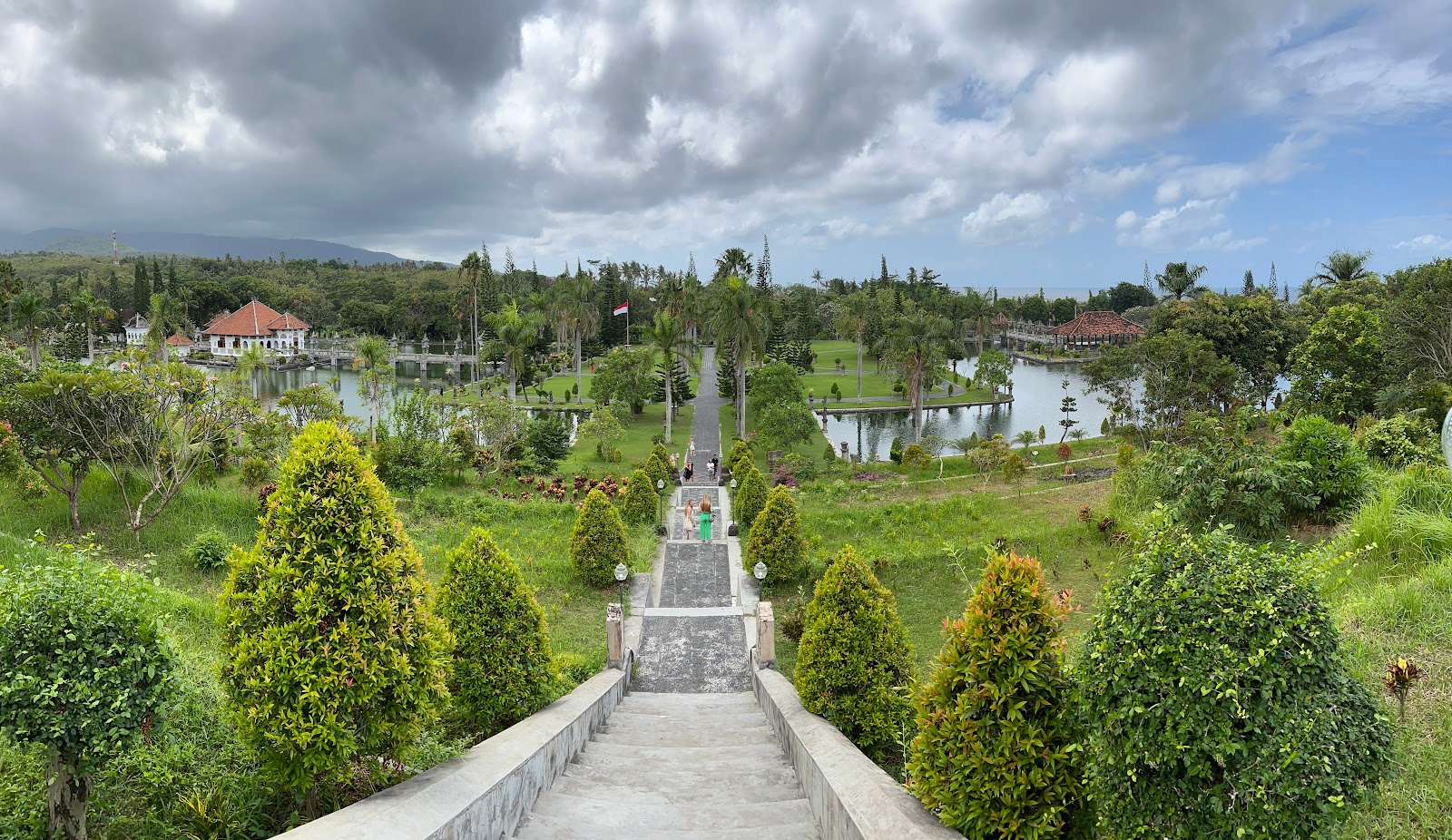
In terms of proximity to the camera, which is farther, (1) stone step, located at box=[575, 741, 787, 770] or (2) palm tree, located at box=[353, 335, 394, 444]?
(2) palm tree, located at box=[353, 335, 394, 444]

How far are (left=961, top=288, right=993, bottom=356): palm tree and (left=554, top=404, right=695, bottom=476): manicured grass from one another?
123 feet

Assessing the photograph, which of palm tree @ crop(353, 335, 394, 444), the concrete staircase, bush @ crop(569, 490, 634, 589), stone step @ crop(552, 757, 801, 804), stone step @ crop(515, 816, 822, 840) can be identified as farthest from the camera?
palm tree @ crop(353, 335, 394, 444)

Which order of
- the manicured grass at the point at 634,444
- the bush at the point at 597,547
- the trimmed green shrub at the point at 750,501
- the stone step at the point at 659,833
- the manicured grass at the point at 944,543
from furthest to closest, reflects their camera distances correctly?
the manicured grass at the point at 634,444
the trimmed green shrub at the point at 750,501
the bush at the point at 597,547
the manicured grass at the point at 944,543
the stone step at the point at 659,833

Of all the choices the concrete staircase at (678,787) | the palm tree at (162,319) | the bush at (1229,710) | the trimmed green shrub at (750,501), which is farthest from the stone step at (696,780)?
the palm tree at (162,319)

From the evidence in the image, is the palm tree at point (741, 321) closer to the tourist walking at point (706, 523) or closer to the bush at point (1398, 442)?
the tourist walking at point (706, 523)

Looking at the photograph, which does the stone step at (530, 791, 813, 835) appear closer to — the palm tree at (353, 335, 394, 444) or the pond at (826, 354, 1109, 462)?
the palm tree at (353, 335, 394, 444)

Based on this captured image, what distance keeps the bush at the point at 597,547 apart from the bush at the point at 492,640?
6706mm

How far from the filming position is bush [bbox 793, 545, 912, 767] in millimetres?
6680

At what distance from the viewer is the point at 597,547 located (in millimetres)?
13617

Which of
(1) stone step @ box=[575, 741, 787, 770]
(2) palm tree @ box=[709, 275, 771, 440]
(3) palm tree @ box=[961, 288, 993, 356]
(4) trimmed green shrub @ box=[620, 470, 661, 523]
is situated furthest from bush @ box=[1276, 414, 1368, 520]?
(3) palm tree @ box=[961, 288, 993, 356]

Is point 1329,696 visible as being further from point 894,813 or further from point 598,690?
point 598,690

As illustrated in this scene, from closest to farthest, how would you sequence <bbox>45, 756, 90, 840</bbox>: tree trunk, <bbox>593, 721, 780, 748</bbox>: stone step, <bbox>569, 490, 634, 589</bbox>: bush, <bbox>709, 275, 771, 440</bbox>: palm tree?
<bbox>45, 756, 90, 840</bbox>: tree trunk < <bbox>593, 721, 780, 748</bbox>: stone step < <bbox>569, 490, 634, 589</bbox>: bush < <bbox>709, 275, 771, 440</bbox>: palm tree

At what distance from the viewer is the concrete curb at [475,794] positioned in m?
3.92

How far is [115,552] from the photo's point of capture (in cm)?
1262
